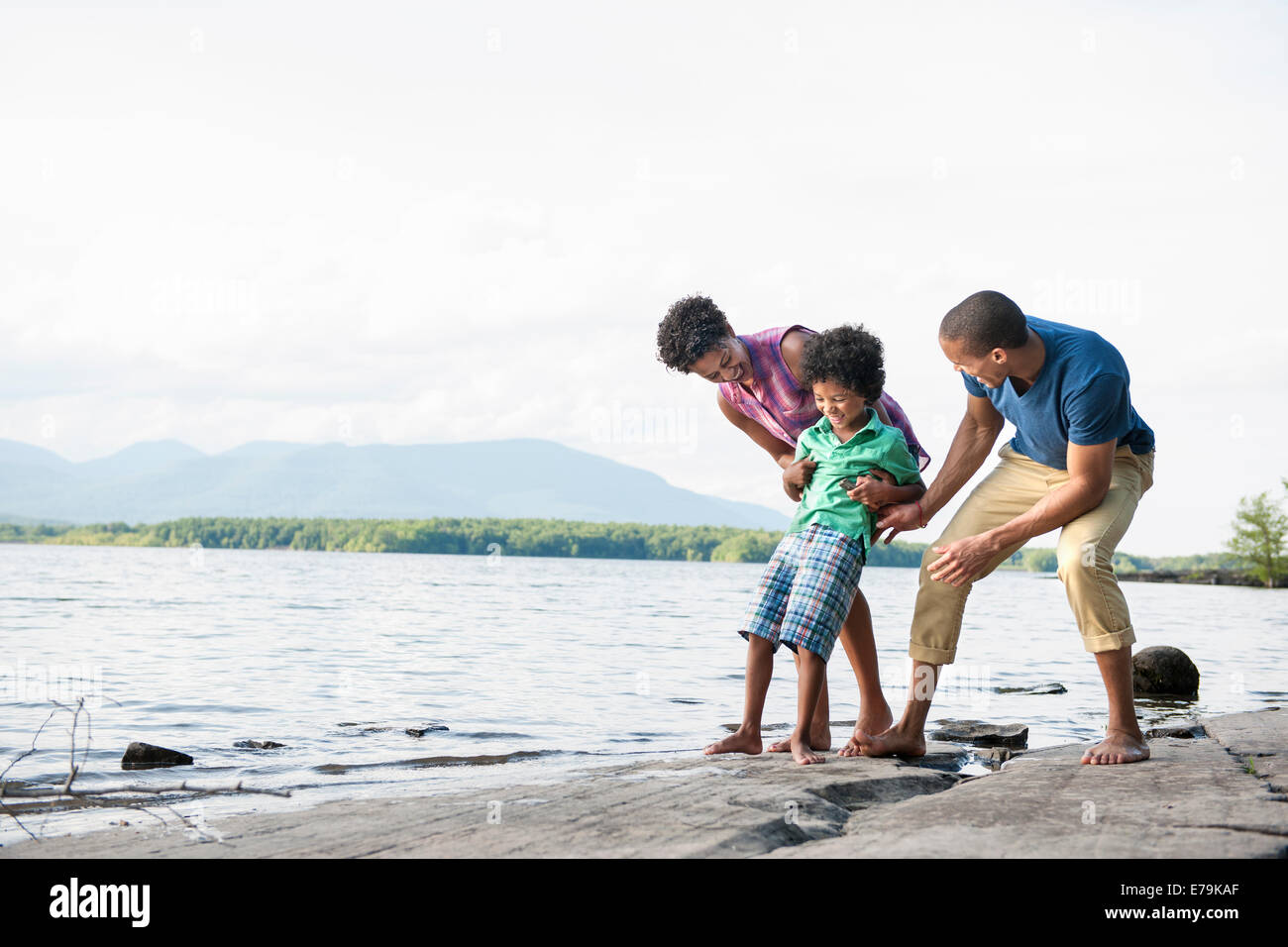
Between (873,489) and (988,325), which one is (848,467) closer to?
(873,489)

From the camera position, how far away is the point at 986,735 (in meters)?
7.70

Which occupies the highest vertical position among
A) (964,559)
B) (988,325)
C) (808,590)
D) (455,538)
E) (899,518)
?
(988,325)

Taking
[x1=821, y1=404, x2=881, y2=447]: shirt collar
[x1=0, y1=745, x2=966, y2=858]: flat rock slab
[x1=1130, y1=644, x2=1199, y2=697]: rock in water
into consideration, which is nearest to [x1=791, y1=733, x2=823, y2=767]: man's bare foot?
[x1=0, y1=745, x2=966, y2=858]: flat rock slab

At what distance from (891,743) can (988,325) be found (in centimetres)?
219

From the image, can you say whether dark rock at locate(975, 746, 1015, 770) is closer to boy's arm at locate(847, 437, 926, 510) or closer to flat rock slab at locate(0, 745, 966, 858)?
flat rock slab at locate(0, 745, 966, 858)

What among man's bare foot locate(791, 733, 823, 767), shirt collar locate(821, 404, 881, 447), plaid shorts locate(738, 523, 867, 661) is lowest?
man's bare foot locate(791, 733, 823, 767)

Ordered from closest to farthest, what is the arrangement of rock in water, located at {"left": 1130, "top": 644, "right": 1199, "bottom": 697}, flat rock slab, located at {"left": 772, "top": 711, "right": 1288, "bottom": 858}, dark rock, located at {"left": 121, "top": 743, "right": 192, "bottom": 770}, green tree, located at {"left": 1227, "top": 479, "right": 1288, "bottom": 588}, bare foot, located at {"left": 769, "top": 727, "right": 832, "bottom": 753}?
flat rock slab, located at {"left": 772, "top": 711, "right": 1288, "bottom": 858}
bare foot, located at {"left": 769, "top": 727, "right": 832, "bottom": 753}
dark rock, located at {"left": 121, "top": 743, "right": 192, "bottom": 770}
rock in water, located at {"left": 1130, "top": 644, "right": 1199, "bottom": 697}
green tree, located at {"left": 1227, "top": 479, "right": 1288, "bottom": 588}

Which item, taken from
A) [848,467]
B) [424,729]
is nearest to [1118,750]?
[848,467]

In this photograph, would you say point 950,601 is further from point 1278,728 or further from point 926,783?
point 1278,728

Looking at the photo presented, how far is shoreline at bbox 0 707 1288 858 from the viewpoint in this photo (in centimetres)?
322

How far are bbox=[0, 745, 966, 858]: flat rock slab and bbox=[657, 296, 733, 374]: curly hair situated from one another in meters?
1.96

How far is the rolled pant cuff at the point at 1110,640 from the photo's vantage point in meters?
4.74
